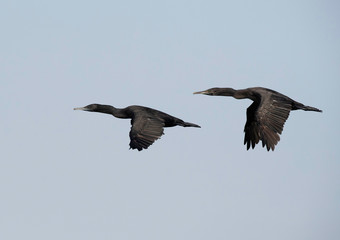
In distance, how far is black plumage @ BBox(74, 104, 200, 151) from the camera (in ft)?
119

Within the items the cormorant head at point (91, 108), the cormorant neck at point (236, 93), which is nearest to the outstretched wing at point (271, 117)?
the cormorant neck at point (236, 93)

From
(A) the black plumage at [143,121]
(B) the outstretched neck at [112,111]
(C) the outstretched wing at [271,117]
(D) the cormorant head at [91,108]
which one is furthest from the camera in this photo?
(D) the cormorant head at [91,108]

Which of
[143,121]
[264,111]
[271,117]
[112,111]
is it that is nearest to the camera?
[271,117]

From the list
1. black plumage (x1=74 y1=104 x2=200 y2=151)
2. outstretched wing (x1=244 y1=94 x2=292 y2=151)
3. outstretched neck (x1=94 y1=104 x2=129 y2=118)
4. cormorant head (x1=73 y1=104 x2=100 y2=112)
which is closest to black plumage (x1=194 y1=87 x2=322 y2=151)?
outstretched wing (x1=244 y1=94 x2=292 y2=151)

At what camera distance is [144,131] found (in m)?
36.6

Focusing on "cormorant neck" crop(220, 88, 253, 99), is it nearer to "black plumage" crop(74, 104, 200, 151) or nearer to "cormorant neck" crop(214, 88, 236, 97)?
A: "cormorant neck" crop(214, 88, 236, 97)

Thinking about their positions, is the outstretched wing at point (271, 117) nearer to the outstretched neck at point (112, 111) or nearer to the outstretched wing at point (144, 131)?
the outstretched wing at point (144, 131)

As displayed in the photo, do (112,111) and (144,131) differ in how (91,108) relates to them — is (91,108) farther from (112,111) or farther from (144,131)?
(144,131)

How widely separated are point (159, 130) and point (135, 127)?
77 centimetres

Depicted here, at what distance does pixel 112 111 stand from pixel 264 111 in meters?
5.59

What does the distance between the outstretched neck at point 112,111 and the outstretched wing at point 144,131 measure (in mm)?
1410

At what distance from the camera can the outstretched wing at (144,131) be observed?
35938mm

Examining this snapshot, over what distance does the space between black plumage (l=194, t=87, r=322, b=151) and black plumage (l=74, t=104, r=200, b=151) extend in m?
1.80

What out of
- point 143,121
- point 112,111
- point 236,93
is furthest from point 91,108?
point 236,93
